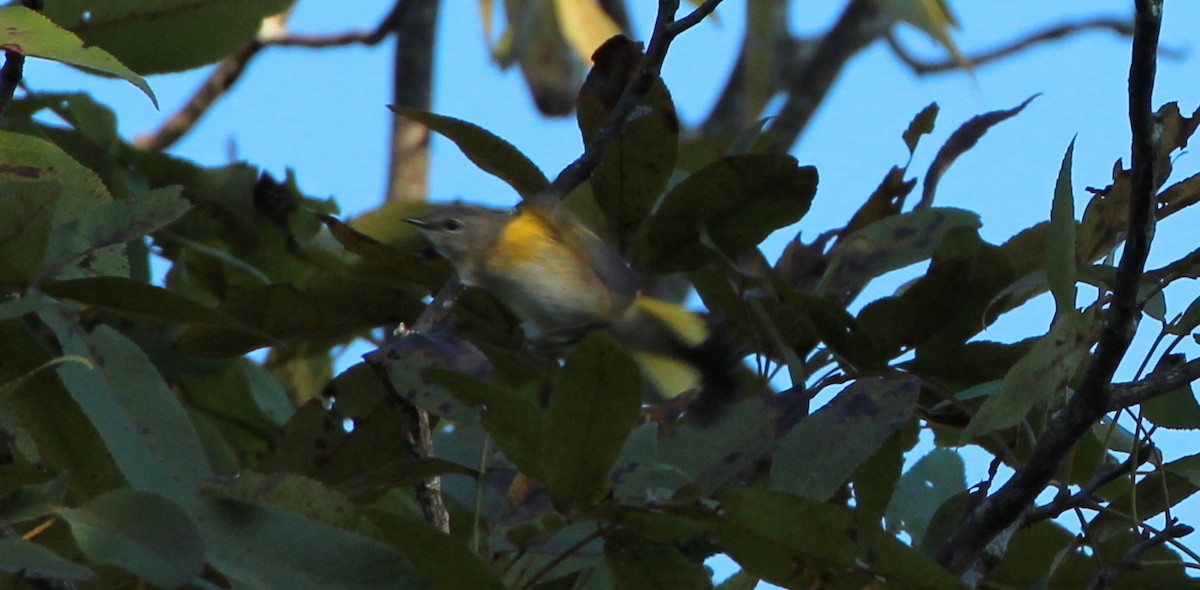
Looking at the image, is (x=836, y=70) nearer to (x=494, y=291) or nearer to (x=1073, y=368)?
(x=494, y=291)

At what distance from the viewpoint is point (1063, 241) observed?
79 centimetres

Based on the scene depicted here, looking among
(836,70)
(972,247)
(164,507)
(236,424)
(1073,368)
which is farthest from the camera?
(836,70)

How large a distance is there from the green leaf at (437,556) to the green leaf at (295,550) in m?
0.01

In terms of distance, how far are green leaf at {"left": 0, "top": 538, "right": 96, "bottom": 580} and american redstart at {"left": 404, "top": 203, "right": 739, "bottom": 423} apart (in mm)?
412

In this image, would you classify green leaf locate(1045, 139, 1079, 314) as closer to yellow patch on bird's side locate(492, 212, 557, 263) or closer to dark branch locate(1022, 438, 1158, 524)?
dark branch locate(1022, 438, 1158, 524)

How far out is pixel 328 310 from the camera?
3.61 feet

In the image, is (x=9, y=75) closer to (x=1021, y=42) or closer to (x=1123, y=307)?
(x=1123, y=307)

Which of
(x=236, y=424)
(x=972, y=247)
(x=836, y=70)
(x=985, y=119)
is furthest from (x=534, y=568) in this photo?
(x=836, y=70)

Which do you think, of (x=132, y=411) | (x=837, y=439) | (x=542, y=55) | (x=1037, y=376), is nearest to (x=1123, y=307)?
(x=1037, y=376)

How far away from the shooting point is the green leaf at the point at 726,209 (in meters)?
1.05

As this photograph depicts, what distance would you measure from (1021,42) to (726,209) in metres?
3.27

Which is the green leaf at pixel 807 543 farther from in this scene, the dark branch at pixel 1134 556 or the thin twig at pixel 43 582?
the thin twig at pixel 43 582

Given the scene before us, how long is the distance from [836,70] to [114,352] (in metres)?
2.99

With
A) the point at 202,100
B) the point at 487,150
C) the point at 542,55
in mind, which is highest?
the point at 542,55
